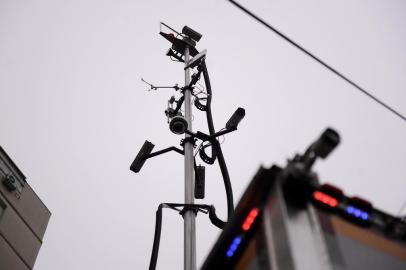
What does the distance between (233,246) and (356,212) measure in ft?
3.00

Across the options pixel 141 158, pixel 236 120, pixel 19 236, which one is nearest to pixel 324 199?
pixel 236 120

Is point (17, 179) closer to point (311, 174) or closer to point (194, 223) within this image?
point (194, 223)

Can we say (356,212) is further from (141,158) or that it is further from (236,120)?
(141,158)

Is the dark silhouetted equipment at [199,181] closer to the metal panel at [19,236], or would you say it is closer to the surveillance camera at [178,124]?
the surveillance camera at [178,124]

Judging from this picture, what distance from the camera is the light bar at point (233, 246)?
2906 mm

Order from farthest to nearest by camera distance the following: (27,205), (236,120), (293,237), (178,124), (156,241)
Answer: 1. (27,205)
2. (236,120)
3. (178,124)
4. (156,241)
5. (293,237)

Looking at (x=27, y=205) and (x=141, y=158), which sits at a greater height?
(x=141, y=158)

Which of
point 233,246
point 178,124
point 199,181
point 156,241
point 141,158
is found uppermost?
point 233,246

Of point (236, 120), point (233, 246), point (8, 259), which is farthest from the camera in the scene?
point (8, 259)

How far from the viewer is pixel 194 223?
5.16 meters

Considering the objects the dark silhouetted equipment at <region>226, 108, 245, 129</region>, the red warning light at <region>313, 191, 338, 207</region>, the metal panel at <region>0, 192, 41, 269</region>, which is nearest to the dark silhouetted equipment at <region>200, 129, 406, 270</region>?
the red warning light at <region>313, 191, 338, 207</region>

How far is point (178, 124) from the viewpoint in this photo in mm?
5973

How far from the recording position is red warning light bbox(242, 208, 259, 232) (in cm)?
282

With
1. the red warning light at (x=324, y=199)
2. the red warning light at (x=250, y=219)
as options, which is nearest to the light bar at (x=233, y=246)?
the red warning light at (x=250, y=219)
